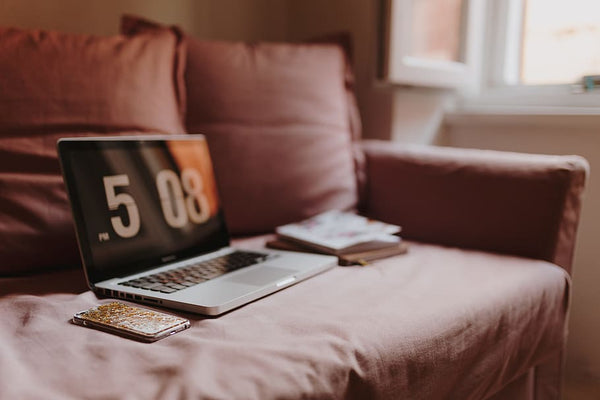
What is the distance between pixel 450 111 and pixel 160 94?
94cm

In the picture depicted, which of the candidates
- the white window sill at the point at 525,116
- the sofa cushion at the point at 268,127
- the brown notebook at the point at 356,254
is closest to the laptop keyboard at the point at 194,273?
the brown notebook at the point at 356,254

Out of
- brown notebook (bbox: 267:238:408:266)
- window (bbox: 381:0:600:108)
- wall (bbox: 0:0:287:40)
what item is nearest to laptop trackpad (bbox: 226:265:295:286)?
brown notebook (bbox: 267:238:408:266)

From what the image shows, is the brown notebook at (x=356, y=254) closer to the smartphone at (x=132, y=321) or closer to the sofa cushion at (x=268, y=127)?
the sofa cushion at (x=268, y=127)

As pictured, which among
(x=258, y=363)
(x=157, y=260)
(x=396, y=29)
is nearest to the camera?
(x=258, y=363)

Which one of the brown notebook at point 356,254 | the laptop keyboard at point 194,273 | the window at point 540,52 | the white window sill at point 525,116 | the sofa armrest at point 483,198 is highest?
the window at point 540,52

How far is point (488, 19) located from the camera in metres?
1.70

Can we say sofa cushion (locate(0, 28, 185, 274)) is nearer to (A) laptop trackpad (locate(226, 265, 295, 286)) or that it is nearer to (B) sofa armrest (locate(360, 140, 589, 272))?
(A) laptop trackpad (locate(226, 265, 295, 286))

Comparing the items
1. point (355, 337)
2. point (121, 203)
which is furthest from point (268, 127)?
point (355, 337)

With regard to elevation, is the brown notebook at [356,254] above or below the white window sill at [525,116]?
below

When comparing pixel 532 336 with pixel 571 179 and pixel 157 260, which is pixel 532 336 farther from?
pixel 157 260

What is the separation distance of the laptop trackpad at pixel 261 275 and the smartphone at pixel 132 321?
6.2 inches

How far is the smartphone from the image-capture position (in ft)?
2.13

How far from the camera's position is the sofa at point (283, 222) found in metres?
0.60

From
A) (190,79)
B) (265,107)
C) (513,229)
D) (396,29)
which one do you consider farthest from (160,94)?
(513,229)
